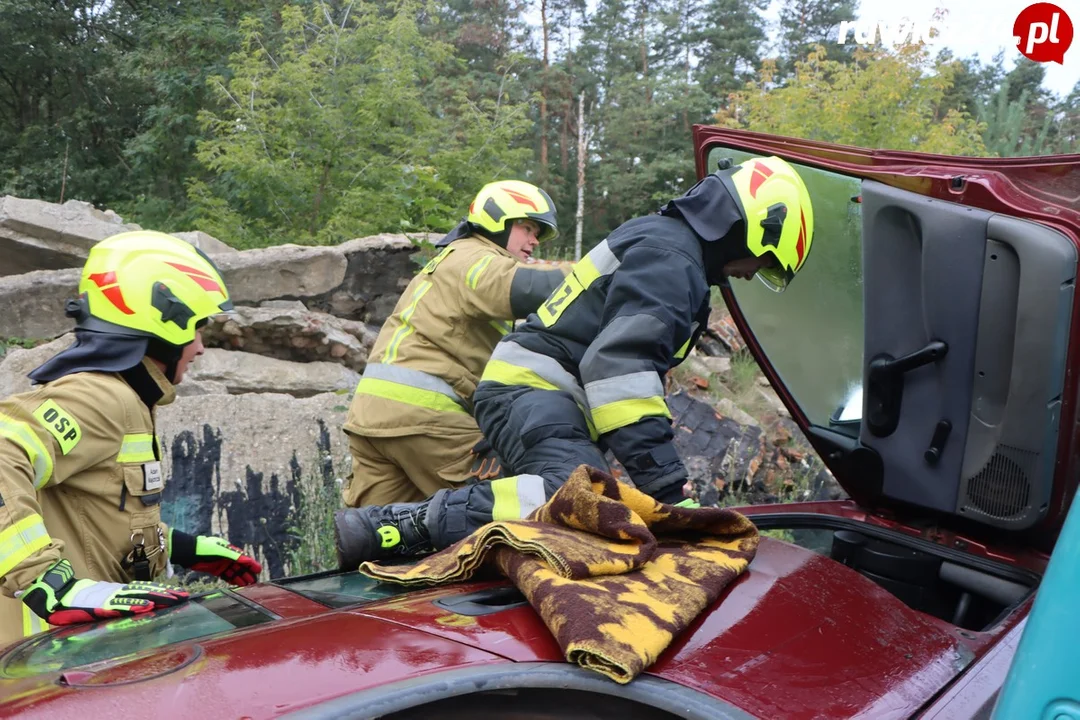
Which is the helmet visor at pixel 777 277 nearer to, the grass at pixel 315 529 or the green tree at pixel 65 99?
the grass at pixel 315 529

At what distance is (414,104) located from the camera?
9984mm

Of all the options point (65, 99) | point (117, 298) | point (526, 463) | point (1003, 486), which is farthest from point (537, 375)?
point (65, 99)

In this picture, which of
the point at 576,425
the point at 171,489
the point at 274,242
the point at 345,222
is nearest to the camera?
the point at 576,425

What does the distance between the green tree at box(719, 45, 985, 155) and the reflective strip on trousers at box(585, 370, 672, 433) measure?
7299 millimetres

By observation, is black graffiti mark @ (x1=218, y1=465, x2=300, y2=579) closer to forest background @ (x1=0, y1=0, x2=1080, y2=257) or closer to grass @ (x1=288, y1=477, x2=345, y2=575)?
grass @ (x1=288, y1=477, x2=345, y2=575)

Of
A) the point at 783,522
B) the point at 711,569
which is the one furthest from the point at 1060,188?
the point at 711,569

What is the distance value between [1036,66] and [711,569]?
18.9 m

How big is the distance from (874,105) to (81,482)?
8.96 meters

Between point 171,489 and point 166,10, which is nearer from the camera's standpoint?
point 171,489

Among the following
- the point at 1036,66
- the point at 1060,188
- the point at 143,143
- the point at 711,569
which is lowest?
the point at 711,569

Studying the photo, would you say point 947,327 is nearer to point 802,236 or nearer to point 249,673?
point 802,236

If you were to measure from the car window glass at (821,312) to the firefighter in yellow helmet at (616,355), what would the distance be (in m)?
0.13

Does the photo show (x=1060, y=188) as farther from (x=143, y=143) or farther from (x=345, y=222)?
(x=143, y=143)

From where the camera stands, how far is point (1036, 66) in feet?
55.2
